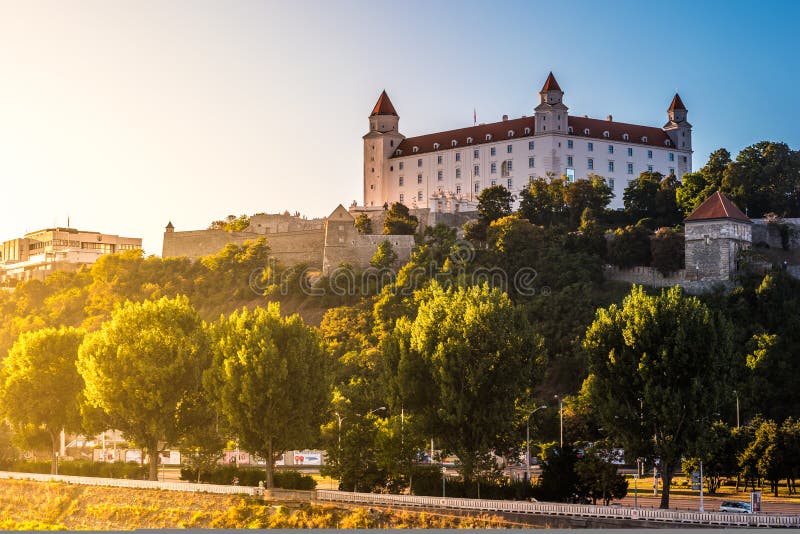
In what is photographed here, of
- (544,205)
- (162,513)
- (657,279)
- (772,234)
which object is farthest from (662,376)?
(544,205)

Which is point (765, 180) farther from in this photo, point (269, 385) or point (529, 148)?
point (269, 385)

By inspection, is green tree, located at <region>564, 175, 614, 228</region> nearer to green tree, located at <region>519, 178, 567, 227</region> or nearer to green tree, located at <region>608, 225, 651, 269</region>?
A: green tree, located at <region>519, 178, 567, 227</region>

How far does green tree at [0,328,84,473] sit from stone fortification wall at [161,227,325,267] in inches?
1600

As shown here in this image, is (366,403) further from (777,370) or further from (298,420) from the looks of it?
(777,370)

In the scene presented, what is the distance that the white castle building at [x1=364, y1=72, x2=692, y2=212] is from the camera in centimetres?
10669

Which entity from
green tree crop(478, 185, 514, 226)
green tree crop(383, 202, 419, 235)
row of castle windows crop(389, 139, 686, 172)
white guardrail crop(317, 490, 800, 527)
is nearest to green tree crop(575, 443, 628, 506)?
white guardrail crop(317, 490, 800, 527)

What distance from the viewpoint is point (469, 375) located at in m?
45.7

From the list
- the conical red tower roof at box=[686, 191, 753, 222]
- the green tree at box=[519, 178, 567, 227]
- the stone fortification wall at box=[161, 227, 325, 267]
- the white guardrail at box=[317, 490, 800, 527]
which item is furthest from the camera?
the stone fortification wall at box=[161, 227, 325, 267]

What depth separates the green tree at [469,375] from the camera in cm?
4541

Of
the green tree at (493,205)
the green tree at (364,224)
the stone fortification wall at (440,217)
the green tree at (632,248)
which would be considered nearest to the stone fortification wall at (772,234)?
the green tree at (632,248)

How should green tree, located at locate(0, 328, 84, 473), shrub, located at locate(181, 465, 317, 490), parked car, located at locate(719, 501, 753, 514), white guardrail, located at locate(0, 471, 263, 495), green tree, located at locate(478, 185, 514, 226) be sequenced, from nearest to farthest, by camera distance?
parked car, located at locate(719, 501, 753, 514) < white guardrail, located at locate(0, 471, 263, 495) < shrub, located at locate(181, 465, 317, 490) < green tree, located at locate(0, 328, 84, 473) < green tree, located at locate(478, 185, 514, 226)

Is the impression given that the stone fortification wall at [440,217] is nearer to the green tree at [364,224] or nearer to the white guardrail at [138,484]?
the green tree at [364,224]

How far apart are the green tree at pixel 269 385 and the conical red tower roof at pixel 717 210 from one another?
3678 centimetres

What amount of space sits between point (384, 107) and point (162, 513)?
249ft
